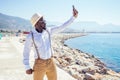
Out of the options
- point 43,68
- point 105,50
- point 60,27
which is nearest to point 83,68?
point 60,27

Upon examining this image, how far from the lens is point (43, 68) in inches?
157

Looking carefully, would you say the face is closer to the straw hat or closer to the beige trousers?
the straw hat

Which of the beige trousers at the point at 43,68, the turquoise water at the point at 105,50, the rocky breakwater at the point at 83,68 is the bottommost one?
the turquoise water at the point at 105,50

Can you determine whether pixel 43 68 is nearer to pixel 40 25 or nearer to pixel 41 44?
pixel 41 44

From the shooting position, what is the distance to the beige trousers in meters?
3.97

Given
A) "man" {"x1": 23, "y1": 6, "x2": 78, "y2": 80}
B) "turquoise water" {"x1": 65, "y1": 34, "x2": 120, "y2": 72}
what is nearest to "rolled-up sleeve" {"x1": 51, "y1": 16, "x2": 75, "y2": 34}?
"man" {"x1": 23, "y1": 6, "x2": 78, "y2": 80}

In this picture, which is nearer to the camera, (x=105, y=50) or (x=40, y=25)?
(x=40, y=25)

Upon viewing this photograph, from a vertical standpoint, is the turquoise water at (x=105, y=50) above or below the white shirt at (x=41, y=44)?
below

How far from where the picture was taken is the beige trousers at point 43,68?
3969 mm

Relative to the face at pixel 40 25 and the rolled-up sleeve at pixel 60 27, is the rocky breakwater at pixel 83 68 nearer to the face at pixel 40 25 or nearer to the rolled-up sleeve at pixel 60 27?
the rolled-up sleeve at pixel 60 27

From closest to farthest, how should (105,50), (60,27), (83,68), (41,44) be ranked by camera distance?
(41,44) < (60,27) < (83,68) < (105,50)

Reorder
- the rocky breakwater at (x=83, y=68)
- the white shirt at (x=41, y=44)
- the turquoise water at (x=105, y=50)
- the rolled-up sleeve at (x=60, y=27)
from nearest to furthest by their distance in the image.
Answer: the white shirt at (x=41, y=44) → the rolled-up sleeve at (x=60, y=27) → the rocky breakwater at (x=83, y=68) → the turquoise water at (x=105, y=50)

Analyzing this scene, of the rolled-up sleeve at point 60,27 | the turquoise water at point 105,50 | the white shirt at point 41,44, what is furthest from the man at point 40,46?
the turquoise water at point 105,50

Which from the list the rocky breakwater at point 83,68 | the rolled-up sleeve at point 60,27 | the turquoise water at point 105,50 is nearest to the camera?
the rolled-up sleeve at point 60,27
